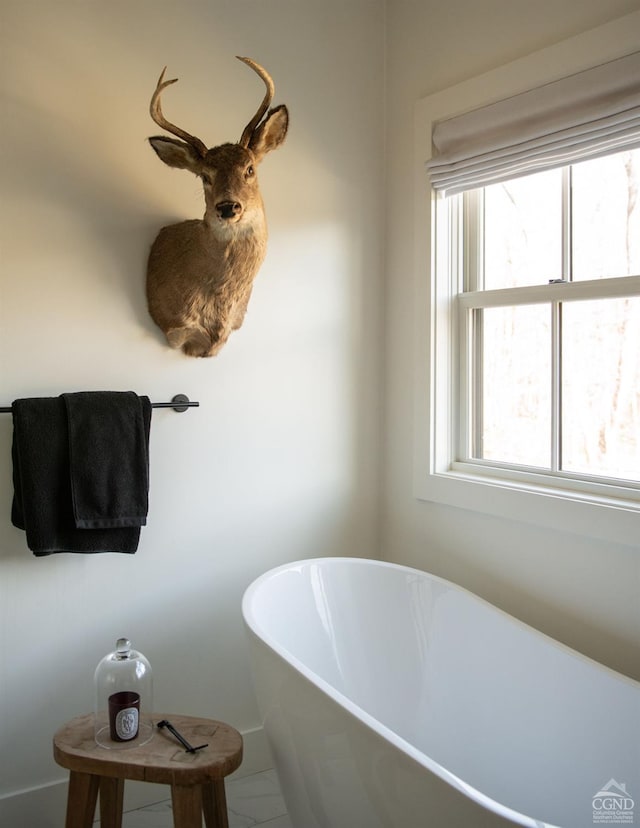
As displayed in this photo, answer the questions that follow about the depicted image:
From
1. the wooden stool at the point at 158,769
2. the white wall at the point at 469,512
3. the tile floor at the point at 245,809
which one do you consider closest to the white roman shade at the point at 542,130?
the white wall at the point at 469,512

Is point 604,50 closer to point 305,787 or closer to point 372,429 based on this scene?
point 372,429

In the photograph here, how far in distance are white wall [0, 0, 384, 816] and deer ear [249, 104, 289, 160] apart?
35 cm

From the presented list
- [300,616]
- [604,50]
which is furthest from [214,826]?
[604,50]

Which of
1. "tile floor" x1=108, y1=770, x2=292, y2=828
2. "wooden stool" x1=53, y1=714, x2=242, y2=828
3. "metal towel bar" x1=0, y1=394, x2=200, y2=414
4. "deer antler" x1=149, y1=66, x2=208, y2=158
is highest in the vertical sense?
"deer antler" x1=149, y1=66, x2=208, y2=158

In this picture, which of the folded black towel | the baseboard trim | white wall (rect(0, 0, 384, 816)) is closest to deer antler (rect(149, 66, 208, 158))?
white wall (rect(0, 0, 384, 816))

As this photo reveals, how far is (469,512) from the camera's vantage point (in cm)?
248

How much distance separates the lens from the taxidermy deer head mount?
6.56 feet

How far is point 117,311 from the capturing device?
88.7 inches

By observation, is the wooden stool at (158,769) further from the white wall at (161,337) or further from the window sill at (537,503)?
the window sill at (537,503)

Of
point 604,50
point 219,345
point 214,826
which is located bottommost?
point 214,826

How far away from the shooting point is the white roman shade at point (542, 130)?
196 centimetres

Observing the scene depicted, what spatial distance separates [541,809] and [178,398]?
1543 millimetres

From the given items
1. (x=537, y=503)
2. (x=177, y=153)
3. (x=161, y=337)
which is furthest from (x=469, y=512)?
(x=177, y=153)

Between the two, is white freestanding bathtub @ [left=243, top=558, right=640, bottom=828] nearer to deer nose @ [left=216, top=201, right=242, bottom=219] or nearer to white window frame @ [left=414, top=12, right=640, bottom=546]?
white window frame @ [left=414, top=12, right=640, bottom=546]
